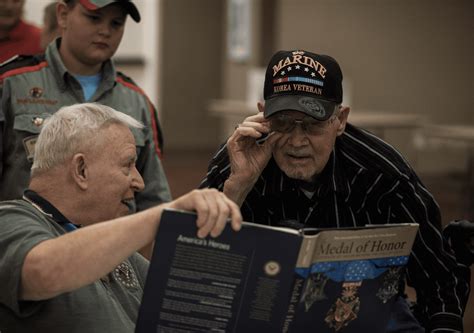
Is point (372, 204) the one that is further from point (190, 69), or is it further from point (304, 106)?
point (190, 69)

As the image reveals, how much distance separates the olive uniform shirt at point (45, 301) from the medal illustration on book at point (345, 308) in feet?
1.61

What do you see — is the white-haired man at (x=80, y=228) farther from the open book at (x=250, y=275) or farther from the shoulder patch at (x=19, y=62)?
the shoulder patch at (x=19, y=62)

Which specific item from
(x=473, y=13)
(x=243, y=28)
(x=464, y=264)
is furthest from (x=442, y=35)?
(x=464, y=264)

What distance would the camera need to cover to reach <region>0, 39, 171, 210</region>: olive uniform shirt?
299cm

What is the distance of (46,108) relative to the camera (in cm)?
308

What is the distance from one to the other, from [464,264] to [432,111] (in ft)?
24.7

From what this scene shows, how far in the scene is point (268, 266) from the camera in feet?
5.65

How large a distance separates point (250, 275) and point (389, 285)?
17.2 inches

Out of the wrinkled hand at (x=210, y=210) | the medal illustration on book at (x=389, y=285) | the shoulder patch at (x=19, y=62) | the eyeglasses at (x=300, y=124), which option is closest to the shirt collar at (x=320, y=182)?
the eyeglasses at (x=300, y=124)

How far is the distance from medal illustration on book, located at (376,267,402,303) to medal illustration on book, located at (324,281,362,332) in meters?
0.08

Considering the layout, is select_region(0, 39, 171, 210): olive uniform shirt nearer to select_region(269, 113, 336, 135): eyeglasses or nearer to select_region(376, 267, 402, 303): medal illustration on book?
select_region(269, 113, 336, 135): eyeglasses

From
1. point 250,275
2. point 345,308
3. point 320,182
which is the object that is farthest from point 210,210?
point 320,182

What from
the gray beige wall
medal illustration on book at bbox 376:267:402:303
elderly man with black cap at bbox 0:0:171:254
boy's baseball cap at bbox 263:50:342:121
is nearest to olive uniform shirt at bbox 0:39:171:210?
elderly man with black cap at bbox 0:0:171:254

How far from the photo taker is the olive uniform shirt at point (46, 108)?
9.80 ft
